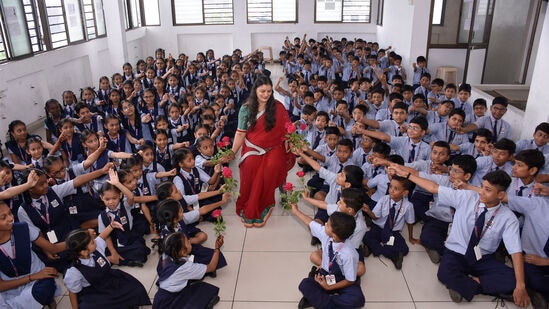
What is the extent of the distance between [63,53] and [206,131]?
17.2 ft

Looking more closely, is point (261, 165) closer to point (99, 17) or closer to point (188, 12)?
point (99, 17)

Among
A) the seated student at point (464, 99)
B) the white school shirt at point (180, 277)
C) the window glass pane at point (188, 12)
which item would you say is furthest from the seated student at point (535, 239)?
the window glass pane at point (188, 12)

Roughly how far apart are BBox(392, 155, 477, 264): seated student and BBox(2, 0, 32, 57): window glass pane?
21.4 ft

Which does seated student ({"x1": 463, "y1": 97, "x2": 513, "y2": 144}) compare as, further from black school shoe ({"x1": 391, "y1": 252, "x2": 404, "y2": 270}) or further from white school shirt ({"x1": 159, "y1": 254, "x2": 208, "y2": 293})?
white school shirt ({"x1": 159, "y1": 254, "x2": 208, "y2": 293})

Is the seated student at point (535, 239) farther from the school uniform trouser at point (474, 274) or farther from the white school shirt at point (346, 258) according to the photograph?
the white school shirt at point (346, 258)

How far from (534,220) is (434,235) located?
744mm

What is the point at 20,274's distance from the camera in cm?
273

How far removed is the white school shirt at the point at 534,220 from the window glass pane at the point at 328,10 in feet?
36.0

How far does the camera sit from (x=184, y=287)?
8.82 feet

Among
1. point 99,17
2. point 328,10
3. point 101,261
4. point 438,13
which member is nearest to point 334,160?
point 101,261

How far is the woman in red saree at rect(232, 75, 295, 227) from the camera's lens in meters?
3.71

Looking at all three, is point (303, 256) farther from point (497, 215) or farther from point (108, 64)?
point (108, 64)

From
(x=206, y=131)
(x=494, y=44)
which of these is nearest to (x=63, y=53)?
(x=206, y=131)

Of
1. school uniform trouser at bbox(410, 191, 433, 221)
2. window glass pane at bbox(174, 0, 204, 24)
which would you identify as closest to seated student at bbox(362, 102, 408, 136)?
school uniform trouser at bbox(410, 191, 433, 221)
